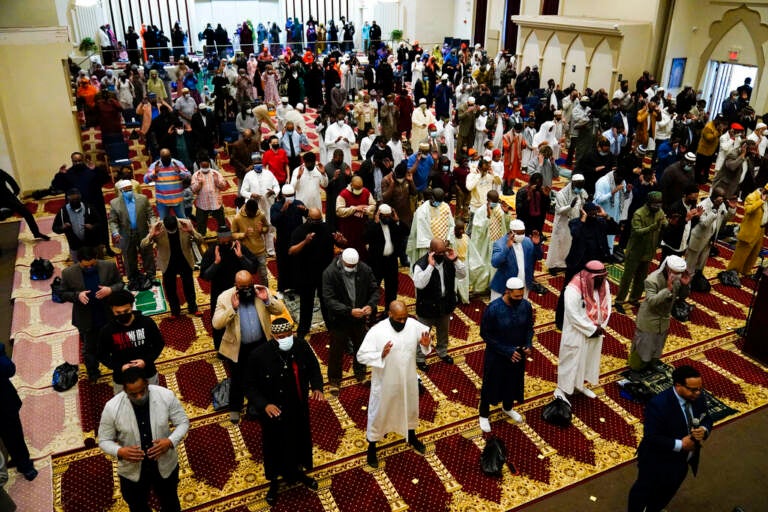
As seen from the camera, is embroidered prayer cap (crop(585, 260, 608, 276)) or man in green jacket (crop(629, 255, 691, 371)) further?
man in green jacket (crop(629, 255, 691, 371))

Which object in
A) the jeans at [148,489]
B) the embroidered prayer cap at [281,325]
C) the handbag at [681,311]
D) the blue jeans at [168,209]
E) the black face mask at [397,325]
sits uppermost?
the embroidered prayer cap at [281,325]

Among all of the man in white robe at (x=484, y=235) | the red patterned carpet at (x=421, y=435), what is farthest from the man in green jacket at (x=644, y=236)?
the man in white robe at (x=484, y=235)

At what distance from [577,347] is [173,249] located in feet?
13.3

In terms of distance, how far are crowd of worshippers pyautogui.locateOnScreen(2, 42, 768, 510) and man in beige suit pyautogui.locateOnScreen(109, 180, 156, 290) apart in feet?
0.06

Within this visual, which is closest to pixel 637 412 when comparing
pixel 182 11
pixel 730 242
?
pixel 730 242

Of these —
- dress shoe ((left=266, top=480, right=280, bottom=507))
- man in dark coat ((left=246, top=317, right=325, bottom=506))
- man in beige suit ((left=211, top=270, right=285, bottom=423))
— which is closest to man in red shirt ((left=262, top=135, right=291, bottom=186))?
man in beige suit ((left=211, top=270, right=285, bottom=423))

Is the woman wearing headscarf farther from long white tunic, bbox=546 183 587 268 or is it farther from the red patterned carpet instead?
long white tunic, bbox=546 183 587 268

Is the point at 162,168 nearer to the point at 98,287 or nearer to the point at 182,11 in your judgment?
the point at 98,287

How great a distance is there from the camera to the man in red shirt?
8.45m

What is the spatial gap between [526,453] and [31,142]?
9.77 m

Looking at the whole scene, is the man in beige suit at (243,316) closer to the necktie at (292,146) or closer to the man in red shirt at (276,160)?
the man in red shirt at (276,160)

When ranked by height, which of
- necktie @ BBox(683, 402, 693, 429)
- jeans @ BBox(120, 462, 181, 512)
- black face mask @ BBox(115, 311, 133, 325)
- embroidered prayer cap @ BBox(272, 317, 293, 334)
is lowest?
jeans @ BBox(120, 462, 181, 512)

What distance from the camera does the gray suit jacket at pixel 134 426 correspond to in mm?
3480

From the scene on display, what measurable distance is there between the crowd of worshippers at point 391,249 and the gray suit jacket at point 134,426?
0.06 meters
